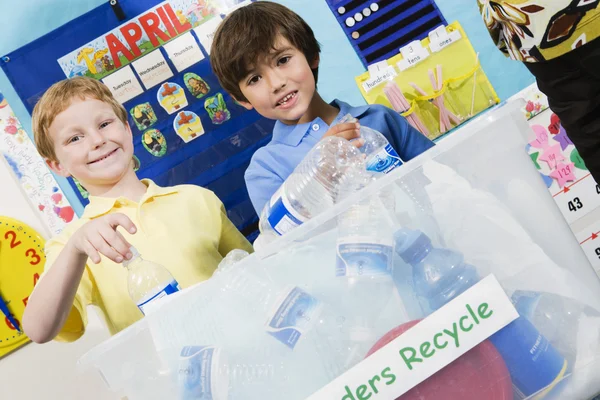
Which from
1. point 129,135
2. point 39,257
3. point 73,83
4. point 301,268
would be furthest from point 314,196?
point 39,257

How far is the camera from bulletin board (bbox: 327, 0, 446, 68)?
210 centimetres

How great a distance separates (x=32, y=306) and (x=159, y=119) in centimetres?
85

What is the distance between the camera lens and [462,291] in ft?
3.20

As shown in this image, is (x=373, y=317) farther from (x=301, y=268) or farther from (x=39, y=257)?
(x=39, y=257)

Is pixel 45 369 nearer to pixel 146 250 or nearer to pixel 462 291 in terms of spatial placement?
pixel 146 250

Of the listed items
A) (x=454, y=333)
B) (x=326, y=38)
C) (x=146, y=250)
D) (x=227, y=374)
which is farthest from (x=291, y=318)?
(x=326, y=38)

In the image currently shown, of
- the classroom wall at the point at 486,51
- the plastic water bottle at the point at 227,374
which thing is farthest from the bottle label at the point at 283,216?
the classroom wall at the point at 486,51

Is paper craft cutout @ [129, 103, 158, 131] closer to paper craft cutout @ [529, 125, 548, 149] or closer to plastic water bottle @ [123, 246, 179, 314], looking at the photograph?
plastic water bottle @ [123, 246, 179, 314]

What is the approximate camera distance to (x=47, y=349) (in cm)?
218

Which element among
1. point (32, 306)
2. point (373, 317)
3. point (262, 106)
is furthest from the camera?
point (262, 106)

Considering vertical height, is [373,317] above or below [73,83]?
below

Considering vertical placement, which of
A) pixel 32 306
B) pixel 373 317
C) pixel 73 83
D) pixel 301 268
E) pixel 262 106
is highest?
pixel 73 83

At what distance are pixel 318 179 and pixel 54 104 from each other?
0.78 meters

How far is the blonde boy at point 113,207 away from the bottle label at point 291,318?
0.68 meters
